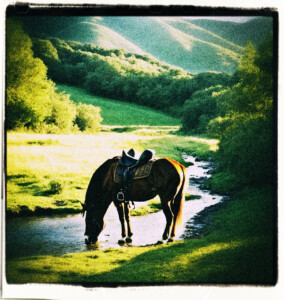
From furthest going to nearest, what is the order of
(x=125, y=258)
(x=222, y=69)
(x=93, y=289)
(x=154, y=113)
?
(x=154, y=113), (x=222, y=69), (x=125, y=258), (x=93, y=289)

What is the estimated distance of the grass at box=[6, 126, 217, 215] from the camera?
5.49 metres

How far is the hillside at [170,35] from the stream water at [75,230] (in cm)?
236

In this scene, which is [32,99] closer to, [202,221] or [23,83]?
[23,83]

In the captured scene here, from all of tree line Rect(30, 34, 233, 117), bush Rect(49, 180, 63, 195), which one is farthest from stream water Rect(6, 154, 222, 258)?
tree line Rect(30, 34, 233, 117)

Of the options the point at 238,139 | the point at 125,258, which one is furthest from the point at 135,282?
the point at 238,139

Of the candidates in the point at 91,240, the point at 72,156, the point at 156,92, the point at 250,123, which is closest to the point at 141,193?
the point at 91,240

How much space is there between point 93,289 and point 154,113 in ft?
12.9

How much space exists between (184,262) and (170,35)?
14.8ft

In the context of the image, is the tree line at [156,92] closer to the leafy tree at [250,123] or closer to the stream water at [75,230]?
the leafy tree at [250,123]

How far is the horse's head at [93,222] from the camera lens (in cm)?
521

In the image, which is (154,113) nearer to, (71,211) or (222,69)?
(222,69)

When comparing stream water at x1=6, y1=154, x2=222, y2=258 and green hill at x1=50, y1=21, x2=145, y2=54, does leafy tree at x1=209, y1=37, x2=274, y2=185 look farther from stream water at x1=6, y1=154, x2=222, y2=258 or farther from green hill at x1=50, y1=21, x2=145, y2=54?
green hill at x1=50, y1=21, x2=145, y2=54

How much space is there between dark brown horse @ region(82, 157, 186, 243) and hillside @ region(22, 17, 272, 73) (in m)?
2.49

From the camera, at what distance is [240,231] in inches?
191
